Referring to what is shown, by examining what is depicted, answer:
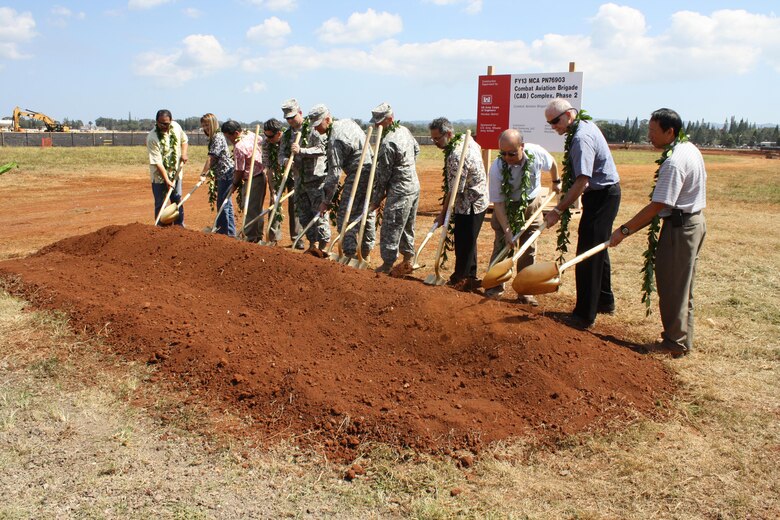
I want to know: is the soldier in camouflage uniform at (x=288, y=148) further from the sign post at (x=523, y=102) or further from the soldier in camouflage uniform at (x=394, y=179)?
the sign post at (x=523, y=102)

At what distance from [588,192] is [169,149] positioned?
5.61 m

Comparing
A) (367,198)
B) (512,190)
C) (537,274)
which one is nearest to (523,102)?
(367,198)

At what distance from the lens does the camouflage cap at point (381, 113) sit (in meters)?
6.86

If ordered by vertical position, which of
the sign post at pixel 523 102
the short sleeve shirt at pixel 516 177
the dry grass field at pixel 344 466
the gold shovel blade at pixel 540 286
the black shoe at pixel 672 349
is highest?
the sign post at pixel 523 102

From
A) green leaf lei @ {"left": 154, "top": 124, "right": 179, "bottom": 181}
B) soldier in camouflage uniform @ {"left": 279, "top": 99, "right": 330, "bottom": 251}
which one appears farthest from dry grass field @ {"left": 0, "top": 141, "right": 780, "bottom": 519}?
green leaf lei @ {"left": 154, "top": 124, "right": 179, "bottom": 181}

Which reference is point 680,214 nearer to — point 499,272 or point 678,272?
point 678,272

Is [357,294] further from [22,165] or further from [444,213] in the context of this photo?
[22,165]

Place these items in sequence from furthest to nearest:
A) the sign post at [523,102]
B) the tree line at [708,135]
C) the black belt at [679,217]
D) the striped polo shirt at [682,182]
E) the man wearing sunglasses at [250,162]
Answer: the tree line at [708,135]
the sign post at [523,102]
the man wearing sunglasses at [250,162]
the black belt at [679,217]
the striped polo shirt at [682,182]

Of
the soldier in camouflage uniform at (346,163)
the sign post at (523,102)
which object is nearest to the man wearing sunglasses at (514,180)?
the soldier in camouflage uniform at (346,163)

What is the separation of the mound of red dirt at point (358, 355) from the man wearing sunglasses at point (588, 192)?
801mm

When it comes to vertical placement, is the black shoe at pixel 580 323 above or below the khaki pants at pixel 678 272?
below

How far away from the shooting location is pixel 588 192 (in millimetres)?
5660

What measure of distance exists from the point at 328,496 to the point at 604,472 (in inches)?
57.2

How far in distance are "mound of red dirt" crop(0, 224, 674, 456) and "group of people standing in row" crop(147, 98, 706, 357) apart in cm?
84
